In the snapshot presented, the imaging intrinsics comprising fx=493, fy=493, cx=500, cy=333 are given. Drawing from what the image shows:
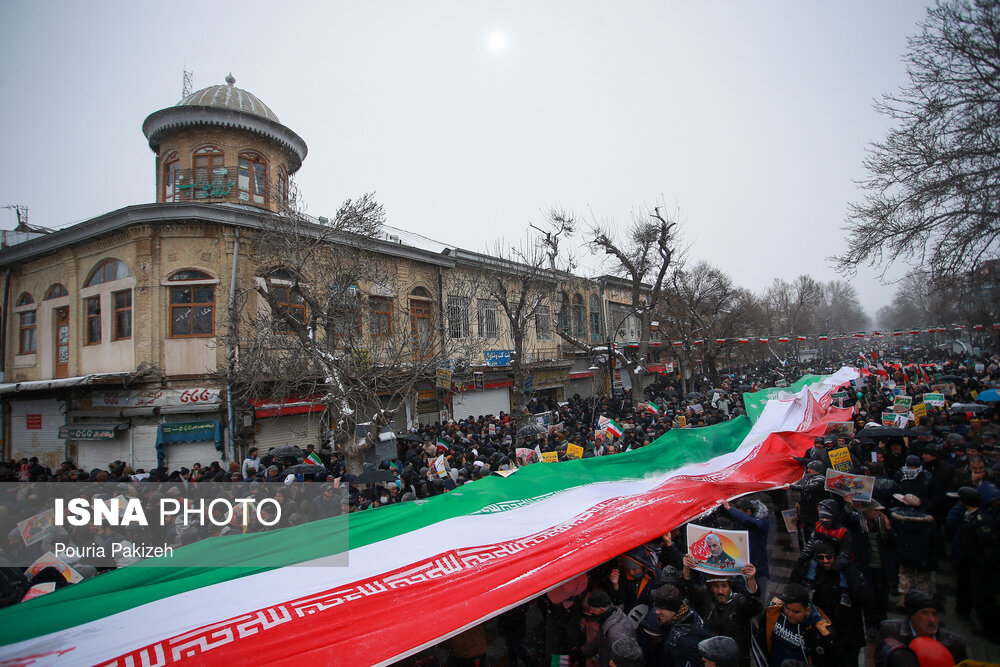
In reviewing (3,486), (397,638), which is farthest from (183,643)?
(3,486)

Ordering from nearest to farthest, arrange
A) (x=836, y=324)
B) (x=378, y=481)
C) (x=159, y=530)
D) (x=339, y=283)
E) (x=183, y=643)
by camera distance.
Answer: (x=183, y=643) < (x=159, y=530) < (x=378, y=481) < (x=339, y=283) < (x=836, y=324)

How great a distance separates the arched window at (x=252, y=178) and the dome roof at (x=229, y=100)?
5.28ft

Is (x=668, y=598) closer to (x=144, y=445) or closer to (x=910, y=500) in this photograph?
(x=910, y=500)

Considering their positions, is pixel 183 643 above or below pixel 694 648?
above

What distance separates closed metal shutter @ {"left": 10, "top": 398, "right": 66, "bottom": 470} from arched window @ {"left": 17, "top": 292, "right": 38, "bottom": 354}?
2131 mm

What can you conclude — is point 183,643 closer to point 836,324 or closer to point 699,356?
point 699,356

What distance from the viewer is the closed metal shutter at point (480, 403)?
21.9 m

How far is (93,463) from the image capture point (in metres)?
15.9

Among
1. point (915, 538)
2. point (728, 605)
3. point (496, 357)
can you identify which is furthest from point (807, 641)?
point (496, 357)

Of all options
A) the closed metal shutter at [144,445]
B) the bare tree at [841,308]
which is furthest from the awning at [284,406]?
the bare tree at [841,308]

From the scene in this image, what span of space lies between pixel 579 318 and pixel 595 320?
246cm

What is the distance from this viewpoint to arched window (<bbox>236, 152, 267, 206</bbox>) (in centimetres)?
1819

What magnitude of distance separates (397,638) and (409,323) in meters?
16.8

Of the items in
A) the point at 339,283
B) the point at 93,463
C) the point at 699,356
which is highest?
the point at 339,283
